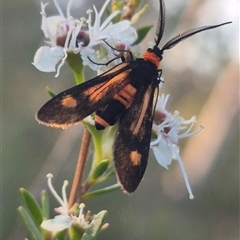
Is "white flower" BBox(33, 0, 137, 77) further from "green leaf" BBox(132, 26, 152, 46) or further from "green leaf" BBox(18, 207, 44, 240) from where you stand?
"green leaf" BBox(18, 207, 44, 240)

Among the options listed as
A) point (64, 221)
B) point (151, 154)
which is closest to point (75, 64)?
point (64, 221)

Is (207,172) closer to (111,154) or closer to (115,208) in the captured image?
(115,208)

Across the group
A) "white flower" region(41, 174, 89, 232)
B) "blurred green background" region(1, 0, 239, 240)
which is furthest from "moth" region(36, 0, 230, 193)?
"blurred green background" region(1, 0, 239, 240)

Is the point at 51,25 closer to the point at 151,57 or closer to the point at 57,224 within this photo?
the point at 151,57

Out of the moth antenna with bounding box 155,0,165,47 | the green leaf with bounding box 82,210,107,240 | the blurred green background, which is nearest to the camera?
the green leaf with bounding box 82,210,107,240

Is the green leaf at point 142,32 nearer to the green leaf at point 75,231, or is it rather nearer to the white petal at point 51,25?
the white petal at point 51,25

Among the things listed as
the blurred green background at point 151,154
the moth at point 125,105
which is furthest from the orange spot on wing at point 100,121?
the blurred green background at point 151,154
